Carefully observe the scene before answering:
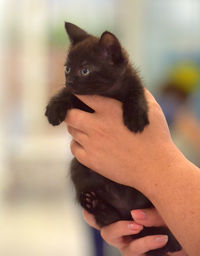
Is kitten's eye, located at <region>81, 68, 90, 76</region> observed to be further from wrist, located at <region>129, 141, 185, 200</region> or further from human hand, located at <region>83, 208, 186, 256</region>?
human hand, located at <region>83, 208, 186, 256</region>

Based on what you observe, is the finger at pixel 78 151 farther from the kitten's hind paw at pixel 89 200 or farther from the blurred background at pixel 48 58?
the blurred background at pixel 48 58

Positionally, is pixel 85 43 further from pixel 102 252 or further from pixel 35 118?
pixel 35 118

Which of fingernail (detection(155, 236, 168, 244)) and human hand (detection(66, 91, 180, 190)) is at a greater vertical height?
human hand (detection(66, 91, 180, 190))

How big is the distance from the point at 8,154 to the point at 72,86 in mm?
3666

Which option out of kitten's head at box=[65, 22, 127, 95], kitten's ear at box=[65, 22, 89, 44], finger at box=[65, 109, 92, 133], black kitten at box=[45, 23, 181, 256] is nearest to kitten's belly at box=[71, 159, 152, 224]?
black kitten at box=[45, 23, 181, 256]

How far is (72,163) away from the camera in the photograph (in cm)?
163

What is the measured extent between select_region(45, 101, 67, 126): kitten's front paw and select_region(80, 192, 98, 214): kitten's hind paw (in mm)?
311

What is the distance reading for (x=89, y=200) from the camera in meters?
1.56

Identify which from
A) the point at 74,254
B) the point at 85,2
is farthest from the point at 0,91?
the point at 74,254

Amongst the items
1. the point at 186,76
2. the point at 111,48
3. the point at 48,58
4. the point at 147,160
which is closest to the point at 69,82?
the point at 111,48

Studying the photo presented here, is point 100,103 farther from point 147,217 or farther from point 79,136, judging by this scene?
point 147,217

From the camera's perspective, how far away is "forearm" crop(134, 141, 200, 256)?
1.11m

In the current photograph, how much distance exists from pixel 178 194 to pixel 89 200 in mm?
480

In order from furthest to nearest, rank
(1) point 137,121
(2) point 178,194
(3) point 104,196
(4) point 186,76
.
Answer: (4) point 186,76
(3) point 104,196
(1) point 137,121
(2) point 178,194
